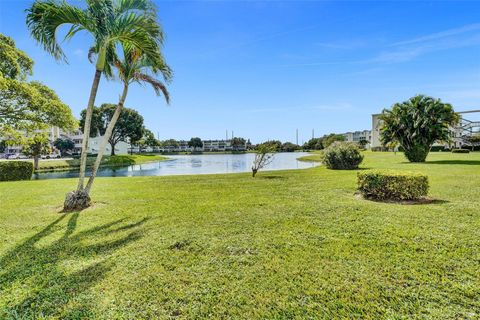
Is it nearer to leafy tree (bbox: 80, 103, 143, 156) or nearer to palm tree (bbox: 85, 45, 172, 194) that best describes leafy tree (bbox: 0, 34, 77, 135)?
palm tree (bbox: 85, 45, 172, 194)

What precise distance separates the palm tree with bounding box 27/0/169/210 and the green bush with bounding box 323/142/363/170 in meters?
13.3

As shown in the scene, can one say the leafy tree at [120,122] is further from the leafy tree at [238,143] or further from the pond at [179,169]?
the leafy tree at [238,143]

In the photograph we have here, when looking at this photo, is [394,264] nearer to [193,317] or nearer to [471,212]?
[193,317]

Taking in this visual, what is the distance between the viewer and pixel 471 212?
5.28 meters

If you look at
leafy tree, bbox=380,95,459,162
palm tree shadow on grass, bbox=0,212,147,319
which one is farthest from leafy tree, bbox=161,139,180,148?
palm tree shadow on grass, bbox=0,212,147,319

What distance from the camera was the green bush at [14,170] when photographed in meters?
14.2

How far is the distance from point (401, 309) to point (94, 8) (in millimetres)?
7718

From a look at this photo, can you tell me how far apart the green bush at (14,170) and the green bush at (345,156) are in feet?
62.3

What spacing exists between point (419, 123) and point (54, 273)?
76.2ft

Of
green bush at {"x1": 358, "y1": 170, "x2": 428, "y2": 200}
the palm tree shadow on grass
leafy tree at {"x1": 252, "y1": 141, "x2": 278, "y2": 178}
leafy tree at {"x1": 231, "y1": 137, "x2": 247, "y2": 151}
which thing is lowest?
the palm tree shadow on grass

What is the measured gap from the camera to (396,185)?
6.45 meters

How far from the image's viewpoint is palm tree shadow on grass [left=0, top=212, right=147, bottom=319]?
259 cm

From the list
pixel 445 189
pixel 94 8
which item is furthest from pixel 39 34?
pixel 445 189

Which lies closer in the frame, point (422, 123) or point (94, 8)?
point (94, 8)
